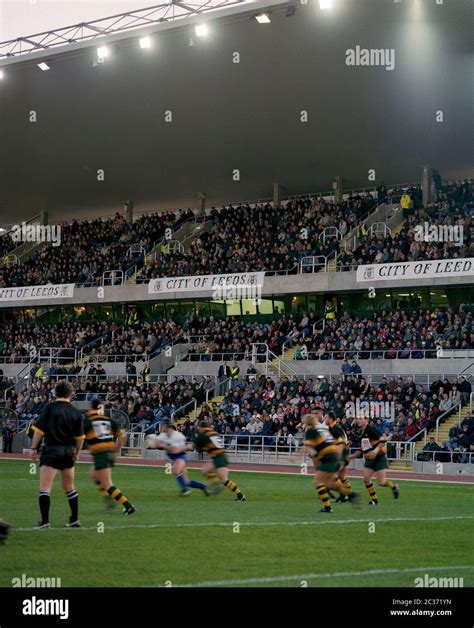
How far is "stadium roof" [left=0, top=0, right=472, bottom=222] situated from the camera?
110 ft

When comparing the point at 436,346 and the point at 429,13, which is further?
the point at 436,346

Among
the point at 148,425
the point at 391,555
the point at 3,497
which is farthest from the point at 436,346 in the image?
the point at 391,555

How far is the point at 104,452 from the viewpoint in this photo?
14297mm

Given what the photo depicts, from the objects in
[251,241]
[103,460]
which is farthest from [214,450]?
[251,241]

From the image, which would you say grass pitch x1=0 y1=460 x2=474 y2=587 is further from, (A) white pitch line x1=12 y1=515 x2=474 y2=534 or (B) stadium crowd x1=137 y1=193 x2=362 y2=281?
(B) stadium crowd x1=137 y1=193 x2=362 y2=281

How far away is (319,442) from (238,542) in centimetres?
402

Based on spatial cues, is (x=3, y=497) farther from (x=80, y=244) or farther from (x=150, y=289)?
(x=80, y=244)

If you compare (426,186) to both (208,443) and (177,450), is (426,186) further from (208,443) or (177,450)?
(177,450)

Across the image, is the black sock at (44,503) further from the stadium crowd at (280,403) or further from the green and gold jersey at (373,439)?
the stadium crowd at (280,403)

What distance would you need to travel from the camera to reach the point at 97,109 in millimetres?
41969

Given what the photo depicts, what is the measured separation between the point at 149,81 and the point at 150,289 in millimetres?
11088

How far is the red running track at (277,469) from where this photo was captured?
26594 mm

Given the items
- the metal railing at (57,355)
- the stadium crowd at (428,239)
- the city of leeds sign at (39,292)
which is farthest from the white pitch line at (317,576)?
the city of leeds sign at (39,292)

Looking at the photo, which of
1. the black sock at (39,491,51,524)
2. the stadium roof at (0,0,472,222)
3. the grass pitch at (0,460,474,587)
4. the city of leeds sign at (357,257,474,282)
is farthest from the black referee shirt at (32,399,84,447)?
the city of leeds sign at (357,257,474,282)
